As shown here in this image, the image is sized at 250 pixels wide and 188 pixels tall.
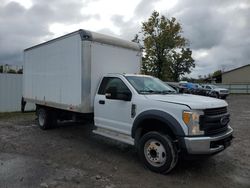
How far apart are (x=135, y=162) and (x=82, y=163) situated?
1.17m

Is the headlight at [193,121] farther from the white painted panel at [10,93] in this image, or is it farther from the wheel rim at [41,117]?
the white painted panel at [10,93]

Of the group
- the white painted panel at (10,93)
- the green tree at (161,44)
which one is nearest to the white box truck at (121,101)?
the white painted panel at (10,93)

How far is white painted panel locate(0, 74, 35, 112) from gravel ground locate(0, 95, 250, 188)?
7.10 metres

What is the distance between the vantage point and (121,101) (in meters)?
5.84

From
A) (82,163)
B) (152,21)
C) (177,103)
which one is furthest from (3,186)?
(152,21)

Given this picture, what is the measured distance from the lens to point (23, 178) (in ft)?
15.2

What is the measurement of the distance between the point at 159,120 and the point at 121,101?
1.21 metres

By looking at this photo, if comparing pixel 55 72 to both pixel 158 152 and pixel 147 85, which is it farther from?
pixel 158 152

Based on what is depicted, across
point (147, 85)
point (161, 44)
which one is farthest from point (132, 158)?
point (161, 44)

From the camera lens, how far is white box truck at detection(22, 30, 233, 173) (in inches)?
184

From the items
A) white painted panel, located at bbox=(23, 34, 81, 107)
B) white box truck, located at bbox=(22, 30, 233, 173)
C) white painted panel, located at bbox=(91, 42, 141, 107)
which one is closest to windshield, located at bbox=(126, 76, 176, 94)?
white box truck, located at bbox=(22, 30, 233, 173)

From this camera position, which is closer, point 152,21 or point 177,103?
point 177,103

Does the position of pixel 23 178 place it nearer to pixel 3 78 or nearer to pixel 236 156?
pixel 236 156

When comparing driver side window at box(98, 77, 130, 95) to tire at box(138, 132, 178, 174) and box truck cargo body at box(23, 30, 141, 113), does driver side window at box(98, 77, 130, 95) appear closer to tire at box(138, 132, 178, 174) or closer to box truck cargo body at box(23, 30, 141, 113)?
box truck cargo body at box(23, 30, 141, 113)
